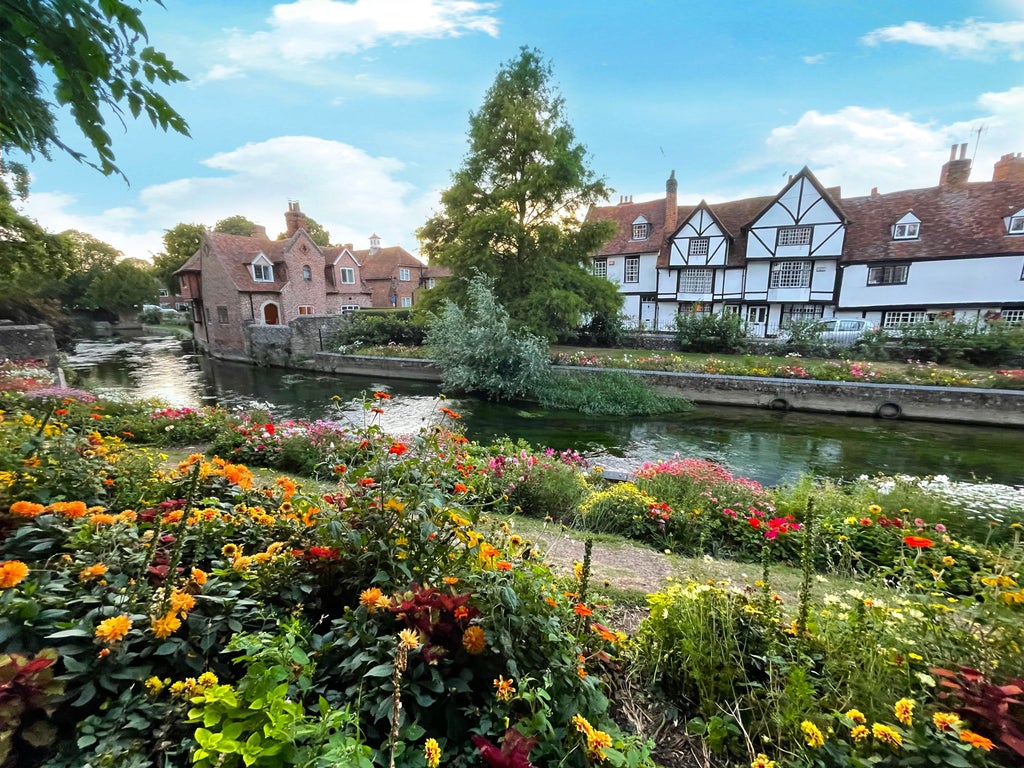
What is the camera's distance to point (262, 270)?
3002 centimetres

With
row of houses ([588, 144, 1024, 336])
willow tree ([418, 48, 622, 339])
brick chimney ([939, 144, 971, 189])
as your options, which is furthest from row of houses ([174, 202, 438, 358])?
brick chimney ([939, 144, 971, 189])

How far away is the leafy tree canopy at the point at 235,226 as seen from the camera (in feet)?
175

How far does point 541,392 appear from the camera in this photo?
16.2m

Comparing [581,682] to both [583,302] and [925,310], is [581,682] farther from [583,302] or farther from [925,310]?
[925,310]

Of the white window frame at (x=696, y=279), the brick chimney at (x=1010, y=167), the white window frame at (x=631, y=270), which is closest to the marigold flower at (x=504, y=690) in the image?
the white window frame at (x=696, y=279)

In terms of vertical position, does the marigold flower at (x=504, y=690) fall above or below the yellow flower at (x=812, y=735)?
above

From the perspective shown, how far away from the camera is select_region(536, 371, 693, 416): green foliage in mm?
14766

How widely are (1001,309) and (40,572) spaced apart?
32.3 meters

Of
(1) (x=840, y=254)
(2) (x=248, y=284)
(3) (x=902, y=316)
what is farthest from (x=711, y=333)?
(2) (x=248, y=284)

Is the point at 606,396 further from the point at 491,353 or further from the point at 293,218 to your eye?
the point at 293,218

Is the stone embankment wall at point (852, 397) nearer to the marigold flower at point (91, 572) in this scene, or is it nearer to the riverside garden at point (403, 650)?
the riverside garden at point (403, 650)

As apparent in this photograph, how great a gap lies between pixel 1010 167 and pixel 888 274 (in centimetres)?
1123

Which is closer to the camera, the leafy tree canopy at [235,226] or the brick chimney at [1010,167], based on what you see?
the brick chimney at [1010,167]

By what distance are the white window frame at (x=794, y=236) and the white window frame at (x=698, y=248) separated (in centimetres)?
351
